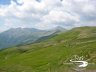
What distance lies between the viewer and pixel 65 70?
44.7 meters

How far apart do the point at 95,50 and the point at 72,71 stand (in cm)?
15585

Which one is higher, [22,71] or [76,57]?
[76,57]

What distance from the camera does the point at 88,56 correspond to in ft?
593

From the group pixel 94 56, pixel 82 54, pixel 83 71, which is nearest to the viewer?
pixel 83 71

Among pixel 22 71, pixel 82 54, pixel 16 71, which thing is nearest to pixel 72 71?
pixel 22 71

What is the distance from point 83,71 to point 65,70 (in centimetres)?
618

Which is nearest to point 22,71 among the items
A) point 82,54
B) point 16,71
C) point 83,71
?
point 16,71

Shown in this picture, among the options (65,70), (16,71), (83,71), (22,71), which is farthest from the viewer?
(16,71)

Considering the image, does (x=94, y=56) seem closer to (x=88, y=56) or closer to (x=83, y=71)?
(x=88, y=56)

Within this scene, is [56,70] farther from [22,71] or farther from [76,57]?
[76,57]

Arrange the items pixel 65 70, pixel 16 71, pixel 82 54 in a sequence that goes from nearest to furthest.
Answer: pixel 65 70 → pixel 16 71 → pixel 82 54

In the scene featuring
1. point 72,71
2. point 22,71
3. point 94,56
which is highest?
point 94,56

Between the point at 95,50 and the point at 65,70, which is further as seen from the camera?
the point at 95,50

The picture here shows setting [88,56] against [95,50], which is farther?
[95,50]
